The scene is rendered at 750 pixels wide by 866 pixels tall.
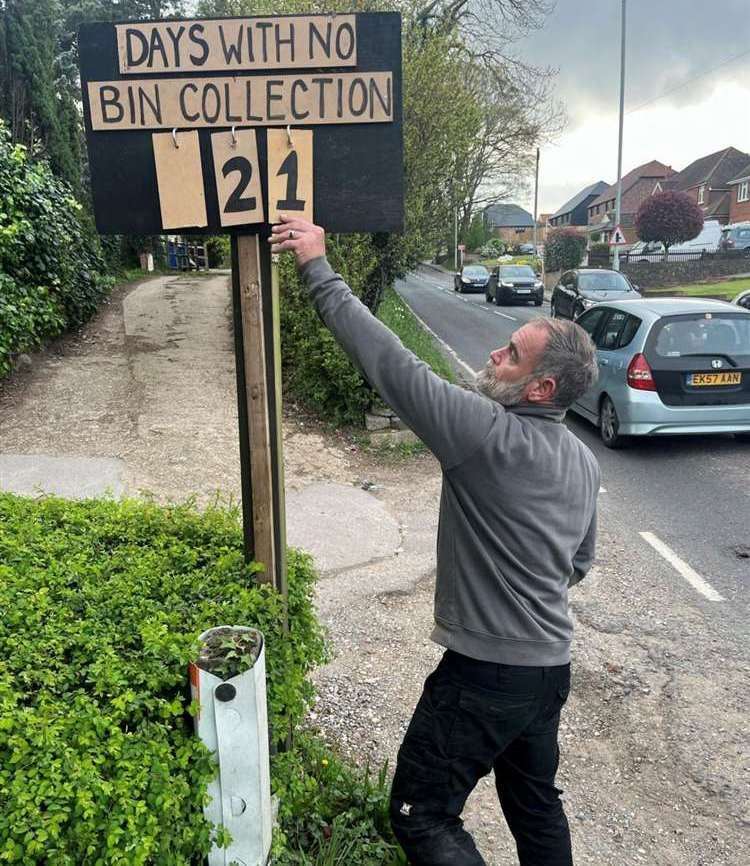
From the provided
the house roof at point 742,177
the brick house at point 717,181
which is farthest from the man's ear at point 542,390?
the brick house at point 717,181

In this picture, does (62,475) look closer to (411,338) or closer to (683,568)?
(683,568)

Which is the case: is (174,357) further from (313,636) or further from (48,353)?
(313,636)

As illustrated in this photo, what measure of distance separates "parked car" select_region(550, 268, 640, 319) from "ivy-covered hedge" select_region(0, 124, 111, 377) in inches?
501

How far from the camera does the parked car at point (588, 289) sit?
1897 cm

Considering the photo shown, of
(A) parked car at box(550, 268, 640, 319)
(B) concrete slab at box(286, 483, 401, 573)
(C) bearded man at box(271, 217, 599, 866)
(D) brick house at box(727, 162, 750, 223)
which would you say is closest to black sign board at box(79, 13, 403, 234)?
(C) bearded man at box(271, 217, 599, 866)

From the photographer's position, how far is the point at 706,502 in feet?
22.6

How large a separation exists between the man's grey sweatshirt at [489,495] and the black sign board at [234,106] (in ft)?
1.43

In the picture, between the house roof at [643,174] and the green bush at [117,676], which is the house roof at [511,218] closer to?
the house roof at [643,174]

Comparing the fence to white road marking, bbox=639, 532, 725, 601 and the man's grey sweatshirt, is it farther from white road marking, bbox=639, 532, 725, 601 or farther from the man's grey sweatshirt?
the man's grey sweatshirt

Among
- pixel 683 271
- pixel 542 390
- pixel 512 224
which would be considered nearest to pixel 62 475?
pixel 542 390

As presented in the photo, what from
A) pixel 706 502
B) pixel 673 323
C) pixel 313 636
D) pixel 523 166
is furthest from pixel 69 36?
pixel 313 636

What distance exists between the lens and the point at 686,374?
8094 mm

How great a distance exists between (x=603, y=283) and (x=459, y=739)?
19.3 metres

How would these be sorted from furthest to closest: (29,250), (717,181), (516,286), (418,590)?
(717,181), (516,286), (29,250), (418,590)
